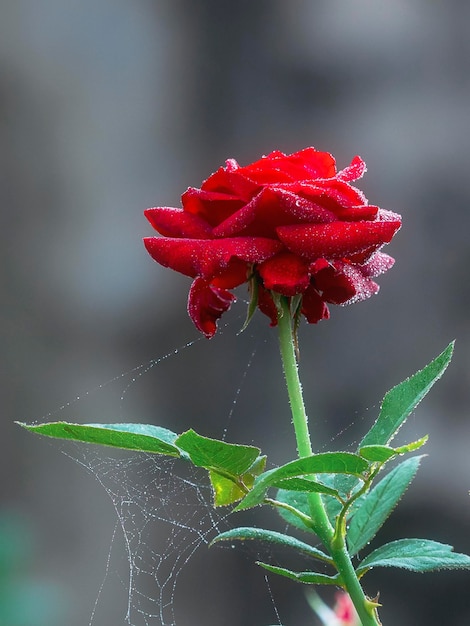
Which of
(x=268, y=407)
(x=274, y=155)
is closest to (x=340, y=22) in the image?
(x=268, y=407)

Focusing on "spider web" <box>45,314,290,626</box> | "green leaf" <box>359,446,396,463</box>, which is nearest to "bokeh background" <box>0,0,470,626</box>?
"spider web" <box>45,314,290,626</box>

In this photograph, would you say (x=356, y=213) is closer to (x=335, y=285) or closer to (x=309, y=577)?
(x=335, y=285)

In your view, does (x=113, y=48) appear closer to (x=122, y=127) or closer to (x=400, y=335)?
(x=122, y=127)

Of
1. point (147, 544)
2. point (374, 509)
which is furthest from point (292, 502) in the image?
point (147, 544)

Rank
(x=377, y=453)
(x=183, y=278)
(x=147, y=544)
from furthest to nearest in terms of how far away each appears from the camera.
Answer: (x=183, y=278)
(x=147, y=544)
(x=377, y=453)

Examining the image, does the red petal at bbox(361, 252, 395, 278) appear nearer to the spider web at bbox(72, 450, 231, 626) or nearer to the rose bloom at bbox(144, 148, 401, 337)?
the rose bloom at bbox(144, 148, 401, 337)
